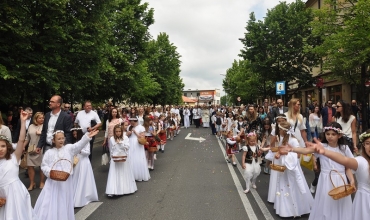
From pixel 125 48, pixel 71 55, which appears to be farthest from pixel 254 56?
pixel 71 55

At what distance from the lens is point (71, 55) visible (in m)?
Answer: 13.9

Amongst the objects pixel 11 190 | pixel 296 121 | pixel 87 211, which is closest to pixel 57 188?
pixel 11 190

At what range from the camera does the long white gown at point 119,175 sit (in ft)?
23.8

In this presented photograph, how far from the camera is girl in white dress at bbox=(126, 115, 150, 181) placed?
8.87 m

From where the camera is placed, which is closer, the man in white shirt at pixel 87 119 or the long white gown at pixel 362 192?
the long white gown at pixel 362 192

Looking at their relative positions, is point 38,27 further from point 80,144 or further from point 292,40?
point 292,40

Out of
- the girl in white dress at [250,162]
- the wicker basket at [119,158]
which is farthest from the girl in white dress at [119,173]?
the girl in white dress at [250,162]

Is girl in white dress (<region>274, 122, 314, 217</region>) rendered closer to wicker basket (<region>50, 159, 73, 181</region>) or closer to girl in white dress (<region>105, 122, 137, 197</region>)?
girl in white dress (<region>105, 122, 137, 197</region>)

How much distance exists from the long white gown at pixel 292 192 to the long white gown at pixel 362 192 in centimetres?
173

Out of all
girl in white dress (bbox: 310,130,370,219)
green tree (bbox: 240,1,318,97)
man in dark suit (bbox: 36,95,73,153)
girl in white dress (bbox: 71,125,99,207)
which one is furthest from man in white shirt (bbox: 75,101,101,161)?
green tree (bbox: 240,1,318,97)

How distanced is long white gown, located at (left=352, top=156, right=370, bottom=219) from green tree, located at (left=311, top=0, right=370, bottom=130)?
11.8m

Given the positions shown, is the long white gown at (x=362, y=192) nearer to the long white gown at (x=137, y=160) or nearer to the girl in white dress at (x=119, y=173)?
the girl in white dress at (x=119, y=173)

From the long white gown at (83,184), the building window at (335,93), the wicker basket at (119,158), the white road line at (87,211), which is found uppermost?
the building window at (335,93)

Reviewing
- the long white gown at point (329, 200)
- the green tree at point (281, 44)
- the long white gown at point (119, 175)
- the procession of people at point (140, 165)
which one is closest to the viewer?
the procession of people at point (140, 165)
